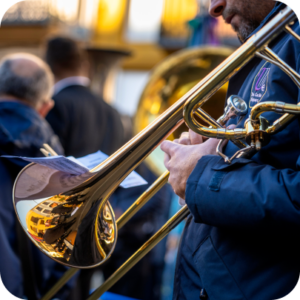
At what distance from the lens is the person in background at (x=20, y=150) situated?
Result: 1688 mm

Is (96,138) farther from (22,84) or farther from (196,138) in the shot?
(196,138)

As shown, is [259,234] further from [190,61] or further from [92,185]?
[190,61]

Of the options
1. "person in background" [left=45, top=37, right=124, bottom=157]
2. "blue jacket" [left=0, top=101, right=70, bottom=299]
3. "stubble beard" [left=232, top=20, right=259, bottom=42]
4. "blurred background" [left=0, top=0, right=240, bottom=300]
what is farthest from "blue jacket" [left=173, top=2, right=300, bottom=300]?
"blurred background" [left=0, top=0, right=240, bottom=300]

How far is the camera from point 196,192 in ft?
2.83

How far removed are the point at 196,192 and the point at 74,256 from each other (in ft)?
1.23

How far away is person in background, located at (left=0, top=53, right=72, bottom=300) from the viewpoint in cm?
169

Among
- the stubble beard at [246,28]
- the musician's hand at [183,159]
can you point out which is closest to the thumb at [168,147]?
the musician's hand at [183,159]

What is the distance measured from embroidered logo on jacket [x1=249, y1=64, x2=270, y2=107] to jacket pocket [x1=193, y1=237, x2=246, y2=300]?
326 mm

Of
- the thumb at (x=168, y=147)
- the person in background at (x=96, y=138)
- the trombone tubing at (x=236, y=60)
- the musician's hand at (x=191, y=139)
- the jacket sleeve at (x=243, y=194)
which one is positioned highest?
the trombone tubing at (x=236, y=60)

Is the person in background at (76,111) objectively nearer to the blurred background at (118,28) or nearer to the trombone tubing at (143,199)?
the trombone tubing at (143,199)

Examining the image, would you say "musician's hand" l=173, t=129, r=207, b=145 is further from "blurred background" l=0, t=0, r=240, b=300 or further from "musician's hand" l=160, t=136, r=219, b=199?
"blurred background" l=0, t=0, r=240, b=300

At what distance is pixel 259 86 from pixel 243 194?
27cm

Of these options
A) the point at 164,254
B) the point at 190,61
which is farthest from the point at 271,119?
the point at 164,254

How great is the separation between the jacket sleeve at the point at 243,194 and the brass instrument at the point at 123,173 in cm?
5
